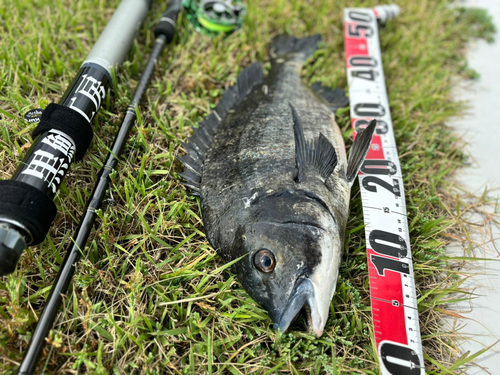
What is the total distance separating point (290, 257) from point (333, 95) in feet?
7.00

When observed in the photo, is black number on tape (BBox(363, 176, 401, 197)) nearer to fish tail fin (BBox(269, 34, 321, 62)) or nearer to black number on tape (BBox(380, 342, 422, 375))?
black number on tape (BBox(380, 342, 422, 375))

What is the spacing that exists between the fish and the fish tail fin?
18.3 inches

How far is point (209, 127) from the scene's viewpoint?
9.86ft

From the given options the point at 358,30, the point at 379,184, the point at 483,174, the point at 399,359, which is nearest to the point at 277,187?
the point at 379,184

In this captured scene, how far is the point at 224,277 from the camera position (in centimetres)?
246

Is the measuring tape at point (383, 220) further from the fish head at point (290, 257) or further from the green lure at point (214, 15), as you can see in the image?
the green lure at point (214, 15)

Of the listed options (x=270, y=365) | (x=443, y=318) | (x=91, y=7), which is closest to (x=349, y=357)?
(x=270, y=365)

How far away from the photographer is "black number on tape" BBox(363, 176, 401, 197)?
2914 millimetres

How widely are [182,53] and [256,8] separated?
3.93 feet

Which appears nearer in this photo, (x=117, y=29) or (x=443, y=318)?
(x=443, y=318)

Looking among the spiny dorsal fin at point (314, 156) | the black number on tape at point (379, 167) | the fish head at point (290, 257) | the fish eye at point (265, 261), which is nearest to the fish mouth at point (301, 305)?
the fish head at point (290, 257)

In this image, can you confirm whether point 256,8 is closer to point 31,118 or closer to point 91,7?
point 91,7

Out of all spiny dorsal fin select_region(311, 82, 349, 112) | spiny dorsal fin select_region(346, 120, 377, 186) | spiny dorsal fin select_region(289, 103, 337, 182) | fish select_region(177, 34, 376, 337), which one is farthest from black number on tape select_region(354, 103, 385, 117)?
spiny dorsal fin select_region(289, 103, 337, 182)

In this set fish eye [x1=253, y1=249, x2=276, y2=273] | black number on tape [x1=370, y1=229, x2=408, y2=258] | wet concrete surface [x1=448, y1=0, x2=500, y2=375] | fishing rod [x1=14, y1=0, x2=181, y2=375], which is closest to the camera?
fishing rod [x1=14, y1=0, x2=181, y2=375]
